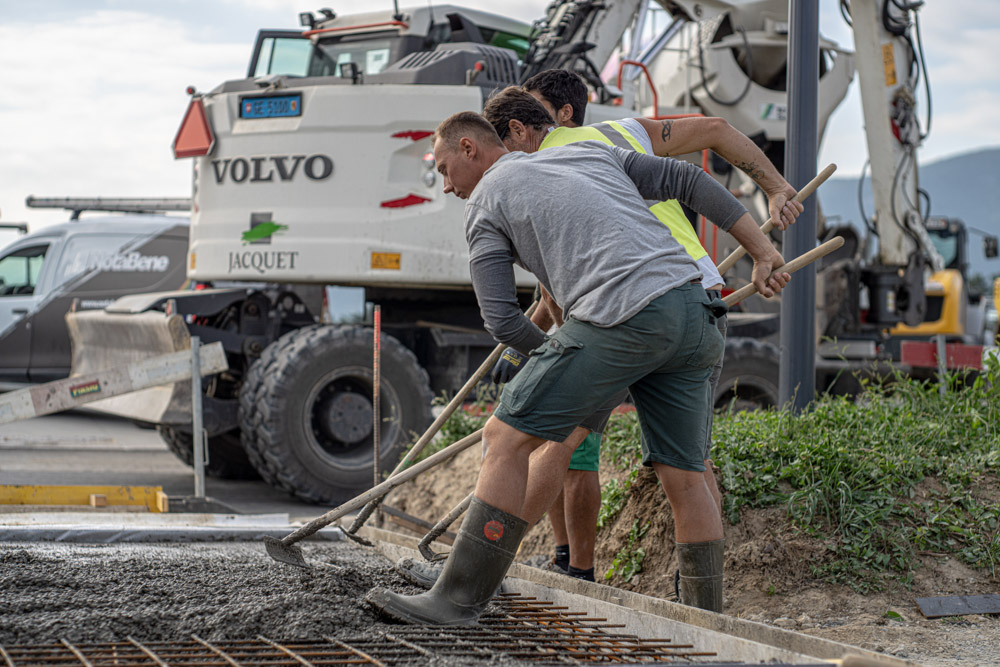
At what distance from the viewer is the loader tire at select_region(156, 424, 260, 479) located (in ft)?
29.0

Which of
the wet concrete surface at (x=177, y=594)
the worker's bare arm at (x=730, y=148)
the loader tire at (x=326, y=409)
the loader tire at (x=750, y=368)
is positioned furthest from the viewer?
the loader tire at (x=750, y=368)

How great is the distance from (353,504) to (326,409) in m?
3.91

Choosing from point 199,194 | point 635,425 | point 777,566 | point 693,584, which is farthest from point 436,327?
point 693,584

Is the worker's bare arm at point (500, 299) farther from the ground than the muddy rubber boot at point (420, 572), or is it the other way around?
the worker's bare arm at point (500, 299)

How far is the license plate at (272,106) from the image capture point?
7.69 meters

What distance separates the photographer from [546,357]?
10.3 ft

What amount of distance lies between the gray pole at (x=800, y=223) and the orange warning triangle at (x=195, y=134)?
14.0 feet

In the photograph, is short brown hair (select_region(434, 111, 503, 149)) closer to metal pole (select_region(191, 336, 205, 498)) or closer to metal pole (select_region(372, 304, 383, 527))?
metal pole (select_region(372, 304, 383, 527))

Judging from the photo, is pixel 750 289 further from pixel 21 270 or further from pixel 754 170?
pixel 21 270

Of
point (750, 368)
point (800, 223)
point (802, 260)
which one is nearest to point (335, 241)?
point (800, 223)

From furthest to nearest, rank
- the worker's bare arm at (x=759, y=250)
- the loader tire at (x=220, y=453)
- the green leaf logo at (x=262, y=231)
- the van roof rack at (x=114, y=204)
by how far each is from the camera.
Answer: the van roof rack at (x=114, y=204), the loader tire at (x=220, y=453), the green leaf logo at (x=262, y=231), the worker's bare arm at (x=759, y=250)

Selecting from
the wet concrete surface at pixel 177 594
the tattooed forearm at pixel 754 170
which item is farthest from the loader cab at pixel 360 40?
the wet concrete surface at pixel 177 594

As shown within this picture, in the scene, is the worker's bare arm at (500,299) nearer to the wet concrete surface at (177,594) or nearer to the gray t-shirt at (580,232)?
the gray t-shirt at (580,232)

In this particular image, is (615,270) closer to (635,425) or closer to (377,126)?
(635,425)
